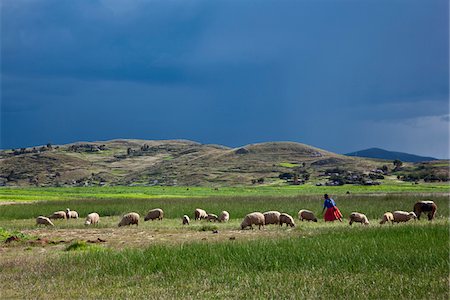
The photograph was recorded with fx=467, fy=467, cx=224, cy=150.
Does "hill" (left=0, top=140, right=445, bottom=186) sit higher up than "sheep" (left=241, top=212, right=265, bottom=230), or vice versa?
"hill" (left=0, top=140, right=445, bottom=186)

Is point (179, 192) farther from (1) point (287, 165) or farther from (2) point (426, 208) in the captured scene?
(1) point (287, 165)

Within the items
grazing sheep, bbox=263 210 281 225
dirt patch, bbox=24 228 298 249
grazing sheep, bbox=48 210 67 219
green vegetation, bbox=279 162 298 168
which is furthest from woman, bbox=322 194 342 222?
green vegetation, bbox=279 162 298 168

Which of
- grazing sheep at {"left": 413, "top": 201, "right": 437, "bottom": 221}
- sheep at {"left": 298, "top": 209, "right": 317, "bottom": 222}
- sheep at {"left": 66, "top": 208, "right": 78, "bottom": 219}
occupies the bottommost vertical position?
sheep at {"left": 66, "top": 208, "right": 78, "bottom": 219}

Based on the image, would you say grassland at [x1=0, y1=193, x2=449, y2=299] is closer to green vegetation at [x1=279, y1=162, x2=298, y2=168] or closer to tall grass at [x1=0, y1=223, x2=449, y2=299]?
tall grass at [x1=0, y1=223, x2=449, y2=299]

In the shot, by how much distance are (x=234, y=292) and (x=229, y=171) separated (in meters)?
158

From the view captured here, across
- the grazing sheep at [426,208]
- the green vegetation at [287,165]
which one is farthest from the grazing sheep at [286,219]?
the green vegetation at [287,165]

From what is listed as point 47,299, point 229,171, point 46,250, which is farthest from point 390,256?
point 229,171

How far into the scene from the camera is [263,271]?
12.2 meters

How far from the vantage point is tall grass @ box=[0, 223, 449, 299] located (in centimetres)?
1006

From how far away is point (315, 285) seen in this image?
34.2ft

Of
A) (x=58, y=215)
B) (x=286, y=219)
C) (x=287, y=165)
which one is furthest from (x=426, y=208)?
(x=287, y=165)

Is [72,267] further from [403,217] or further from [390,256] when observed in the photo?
[403,217]

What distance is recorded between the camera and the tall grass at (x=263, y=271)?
33.0ft

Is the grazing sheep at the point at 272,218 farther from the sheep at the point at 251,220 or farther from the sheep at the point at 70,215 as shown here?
the sheep at the point at 70,215
